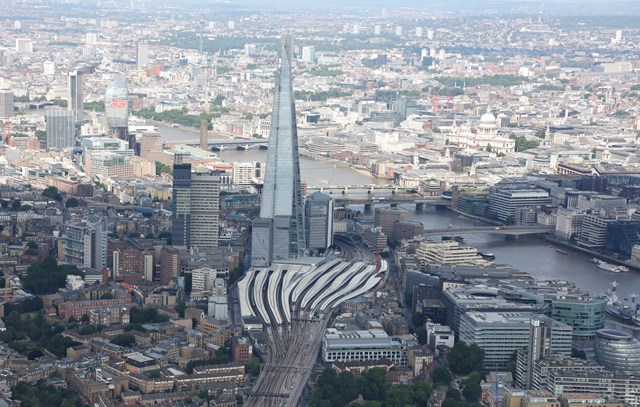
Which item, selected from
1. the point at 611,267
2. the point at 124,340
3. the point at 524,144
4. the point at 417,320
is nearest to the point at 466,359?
the point at 417,320

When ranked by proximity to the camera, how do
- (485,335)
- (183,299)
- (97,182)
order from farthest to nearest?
(97,182)
(183,299)
(485,335)

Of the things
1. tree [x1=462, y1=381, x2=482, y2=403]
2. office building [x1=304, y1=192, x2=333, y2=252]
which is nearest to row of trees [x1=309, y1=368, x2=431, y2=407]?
tree [x1=462, y1=381, x2=482, y2=403]

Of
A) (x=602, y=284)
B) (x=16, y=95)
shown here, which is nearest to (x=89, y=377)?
(x=602, y=284)

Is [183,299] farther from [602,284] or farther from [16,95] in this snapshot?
[16,95]

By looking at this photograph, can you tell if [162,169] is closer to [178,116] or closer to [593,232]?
[593,232]

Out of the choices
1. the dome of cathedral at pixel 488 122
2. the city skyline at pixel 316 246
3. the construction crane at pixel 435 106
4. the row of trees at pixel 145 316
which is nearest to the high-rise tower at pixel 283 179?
the city skyline at pixel 316 246

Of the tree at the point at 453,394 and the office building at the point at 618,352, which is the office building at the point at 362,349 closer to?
the tree at the point at 453,394
